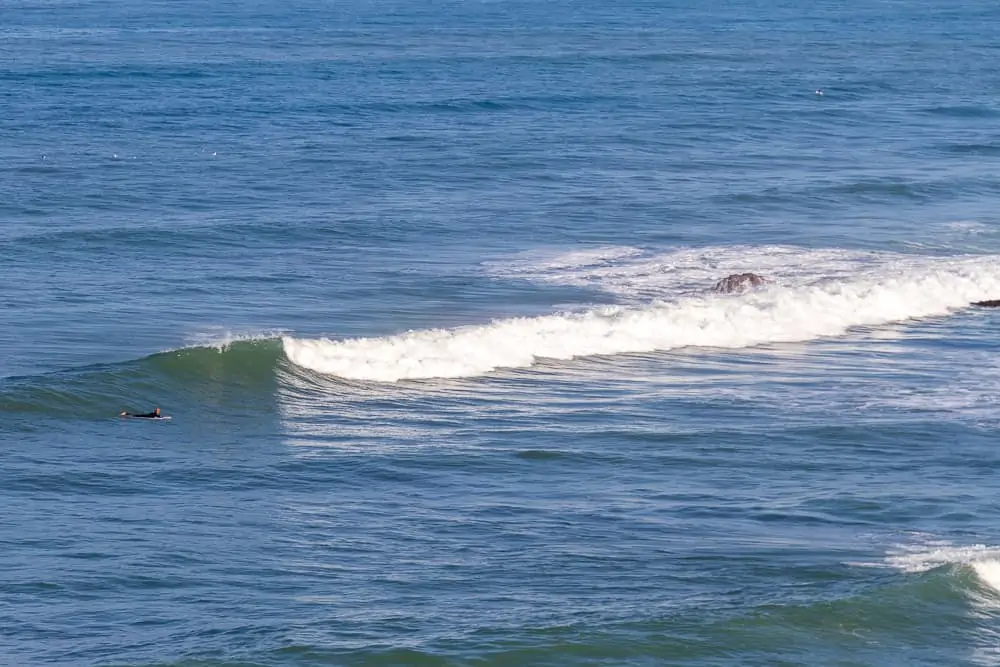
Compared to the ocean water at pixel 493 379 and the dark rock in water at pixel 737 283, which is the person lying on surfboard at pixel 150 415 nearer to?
the ocean water at pixel 493 379

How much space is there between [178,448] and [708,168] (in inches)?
905

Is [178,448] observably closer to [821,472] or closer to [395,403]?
[395,403]

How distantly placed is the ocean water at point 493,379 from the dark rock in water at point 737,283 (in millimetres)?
251

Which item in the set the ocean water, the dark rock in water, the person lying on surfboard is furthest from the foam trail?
the person lying on surfboard

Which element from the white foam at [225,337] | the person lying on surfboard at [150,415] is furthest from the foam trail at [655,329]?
the person lying on surfboard at [150,415]

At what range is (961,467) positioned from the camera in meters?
17.3

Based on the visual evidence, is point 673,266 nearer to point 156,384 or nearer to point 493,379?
point 493,379

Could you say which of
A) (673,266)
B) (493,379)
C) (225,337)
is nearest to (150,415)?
(225,337)

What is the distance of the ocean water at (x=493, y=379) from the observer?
44.1ft

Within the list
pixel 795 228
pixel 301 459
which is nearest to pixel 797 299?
pixel 795 228

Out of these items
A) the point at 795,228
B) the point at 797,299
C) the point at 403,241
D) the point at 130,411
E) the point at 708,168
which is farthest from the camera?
the point at 708,168

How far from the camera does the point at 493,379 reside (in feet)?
72.2

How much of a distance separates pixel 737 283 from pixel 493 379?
642cm

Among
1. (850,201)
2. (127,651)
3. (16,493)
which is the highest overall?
(850,201)
